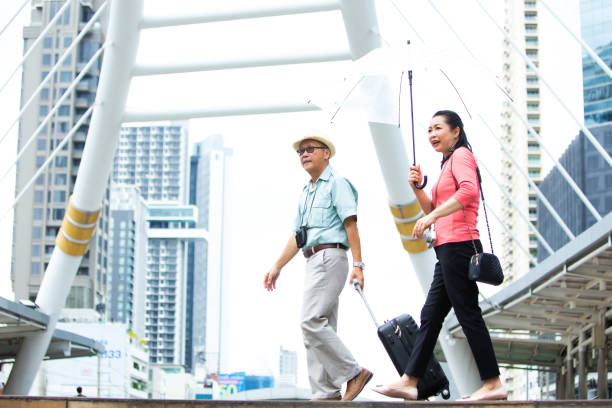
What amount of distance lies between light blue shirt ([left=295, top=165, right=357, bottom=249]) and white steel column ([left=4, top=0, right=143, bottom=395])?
7.08m

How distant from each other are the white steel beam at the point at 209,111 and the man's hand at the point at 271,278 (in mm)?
7703

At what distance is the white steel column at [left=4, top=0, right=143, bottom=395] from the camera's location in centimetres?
1314

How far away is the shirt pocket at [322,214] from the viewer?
6387 mm

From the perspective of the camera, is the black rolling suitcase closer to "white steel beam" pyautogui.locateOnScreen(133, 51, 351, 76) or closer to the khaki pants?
the khaki pants

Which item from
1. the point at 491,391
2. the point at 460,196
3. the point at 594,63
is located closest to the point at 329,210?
the point at 460,196

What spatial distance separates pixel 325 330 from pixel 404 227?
9.91 metres

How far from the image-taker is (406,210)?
15539 mm

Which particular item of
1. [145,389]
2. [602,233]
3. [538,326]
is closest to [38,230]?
[145,389]

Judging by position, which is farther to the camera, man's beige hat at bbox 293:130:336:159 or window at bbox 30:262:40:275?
window at bbox 30:262:40:275

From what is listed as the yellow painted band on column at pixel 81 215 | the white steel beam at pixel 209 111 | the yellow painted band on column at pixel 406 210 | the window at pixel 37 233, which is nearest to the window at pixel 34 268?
the window at pixel 37 233

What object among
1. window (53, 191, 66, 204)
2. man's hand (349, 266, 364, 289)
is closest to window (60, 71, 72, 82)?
window (53, 191, 66, 204)

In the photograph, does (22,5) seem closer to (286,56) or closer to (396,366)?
(286,56)

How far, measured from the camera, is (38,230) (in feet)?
309

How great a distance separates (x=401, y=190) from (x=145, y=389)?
97.5 m
